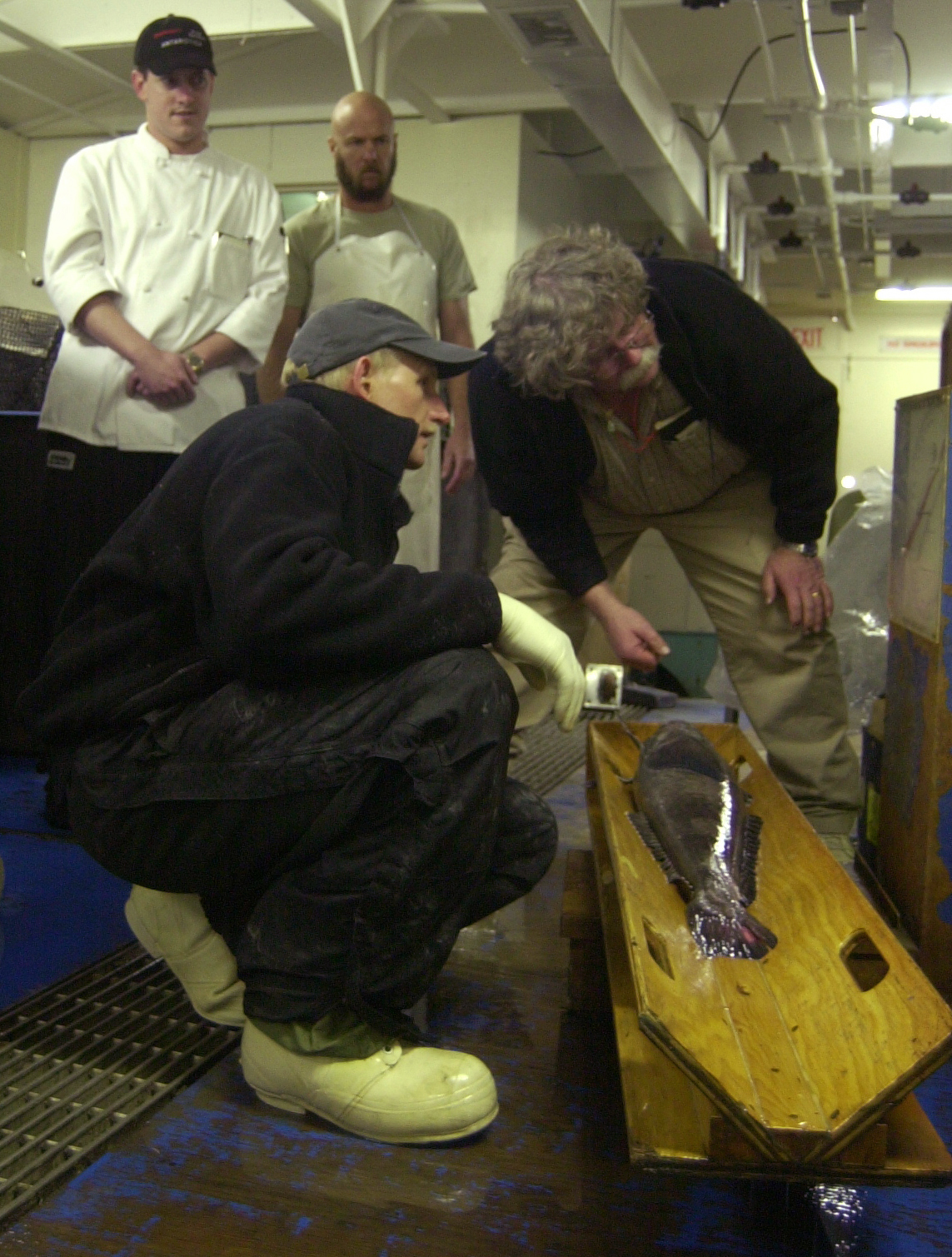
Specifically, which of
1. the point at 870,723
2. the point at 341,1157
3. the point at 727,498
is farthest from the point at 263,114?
the point at 341,1157

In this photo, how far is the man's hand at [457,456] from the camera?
395cm

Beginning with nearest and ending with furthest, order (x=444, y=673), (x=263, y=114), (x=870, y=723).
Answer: (x=444, y=673) < (x=870, y=723) < (x=263, y=114)

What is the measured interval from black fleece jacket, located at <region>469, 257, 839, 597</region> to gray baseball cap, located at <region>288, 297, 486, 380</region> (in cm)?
83

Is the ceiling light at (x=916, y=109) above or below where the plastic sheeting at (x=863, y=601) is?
above

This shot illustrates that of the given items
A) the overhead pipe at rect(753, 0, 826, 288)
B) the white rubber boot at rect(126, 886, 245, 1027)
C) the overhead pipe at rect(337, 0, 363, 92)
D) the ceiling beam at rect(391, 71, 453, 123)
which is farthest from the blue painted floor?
the ceiling beam at rect(391, 71, 453, 123)

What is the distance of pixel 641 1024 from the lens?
45.2 inches

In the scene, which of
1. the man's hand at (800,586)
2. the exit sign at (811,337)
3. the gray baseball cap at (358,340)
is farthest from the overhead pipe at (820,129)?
the gray baseball cap at (358,340)

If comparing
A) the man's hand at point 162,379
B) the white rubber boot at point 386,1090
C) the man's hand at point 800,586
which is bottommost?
the white rubber boot at point 386,1090

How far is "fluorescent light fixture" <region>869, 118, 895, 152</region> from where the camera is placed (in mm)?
5711

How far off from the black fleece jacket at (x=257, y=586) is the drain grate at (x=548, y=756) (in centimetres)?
148

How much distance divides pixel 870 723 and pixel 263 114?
5620 mm

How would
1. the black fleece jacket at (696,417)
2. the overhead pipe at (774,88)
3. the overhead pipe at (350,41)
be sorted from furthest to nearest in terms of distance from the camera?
the overhead pipe at (774,88) → the overhead pipe at (350,41) → the black fleece jacket at (696,417)

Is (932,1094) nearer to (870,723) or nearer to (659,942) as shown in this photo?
(659,942)

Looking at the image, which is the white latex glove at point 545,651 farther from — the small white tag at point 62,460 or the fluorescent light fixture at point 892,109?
the fluorescent light fixture at point 892,109
